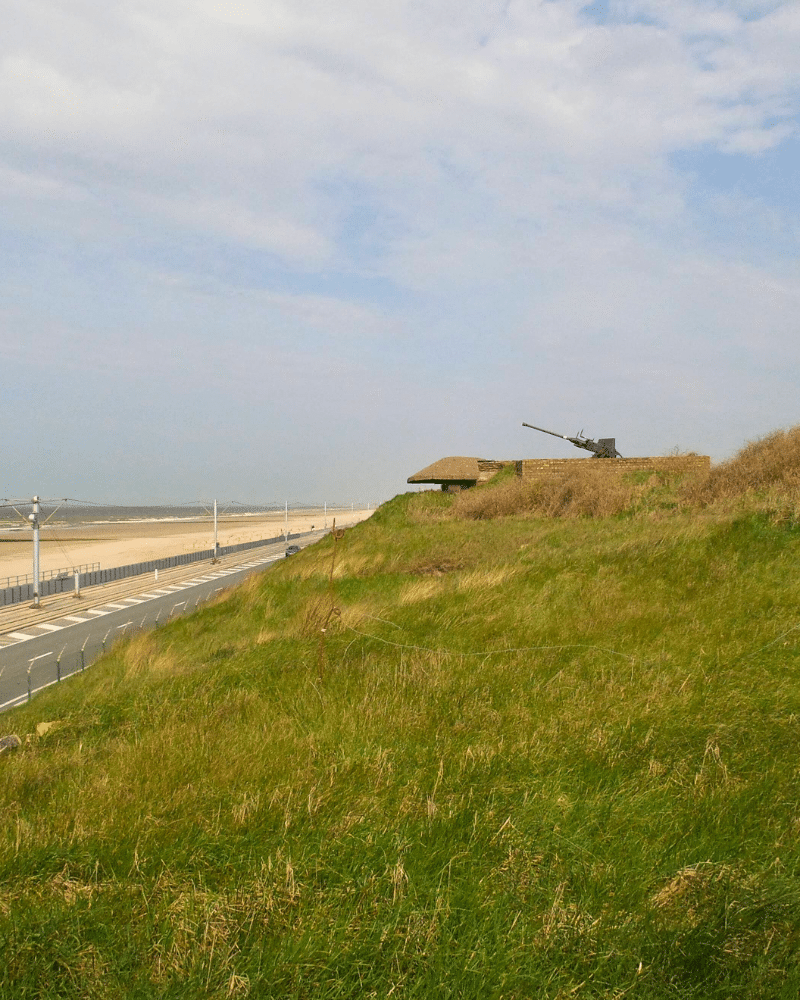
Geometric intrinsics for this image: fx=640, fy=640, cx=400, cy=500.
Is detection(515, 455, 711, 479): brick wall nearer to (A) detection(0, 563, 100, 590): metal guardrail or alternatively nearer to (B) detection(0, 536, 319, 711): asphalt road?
(B) detection(0, 536, 319, 711): asphalt road

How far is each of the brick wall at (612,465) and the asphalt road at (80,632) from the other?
588 inches

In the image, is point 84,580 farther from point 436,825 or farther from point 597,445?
point 436,825

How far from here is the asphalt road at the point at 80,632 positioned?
19.6 m

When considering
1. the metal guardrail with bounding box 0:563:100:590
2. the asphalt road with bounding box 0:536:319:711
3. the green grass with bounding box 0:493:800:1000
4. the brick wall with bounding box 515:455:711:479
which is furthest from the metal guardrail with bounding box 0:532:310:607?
the green grass with bounding box 0:493:800:1000

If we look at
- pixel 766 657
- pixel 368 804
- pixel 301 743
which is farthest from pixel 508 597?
pixel 368 804

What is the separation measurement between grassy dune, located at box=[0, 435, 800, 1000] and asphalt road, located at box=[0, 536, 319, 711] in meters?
12.1

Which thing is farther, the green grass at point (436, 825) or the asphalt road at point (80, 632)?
the asphalt road at point (80, 632)

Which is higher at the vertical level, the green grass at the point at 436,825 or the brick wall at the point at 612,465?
the brick wall at the point at 612,465

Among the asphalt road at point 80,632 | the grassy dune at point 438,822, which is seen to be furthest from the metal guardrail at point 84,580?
the grassy dune at point 438,822

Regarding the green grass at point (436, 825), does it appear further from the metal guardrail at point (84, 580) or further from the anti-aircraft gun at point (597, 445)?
the metal guardrail at point (84, 580)

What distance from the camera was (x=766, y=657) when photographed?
7.07 meters


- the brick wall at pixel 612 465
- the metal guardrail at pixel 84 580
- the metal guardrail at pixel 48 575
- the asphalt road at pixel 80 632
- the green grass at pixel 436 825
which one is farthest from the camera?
the metal guardrail at pixel 48 575

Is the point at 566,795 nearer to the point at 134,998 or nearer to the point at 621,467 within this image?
the point at 134,998

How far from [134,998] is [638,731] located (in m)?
4.07
